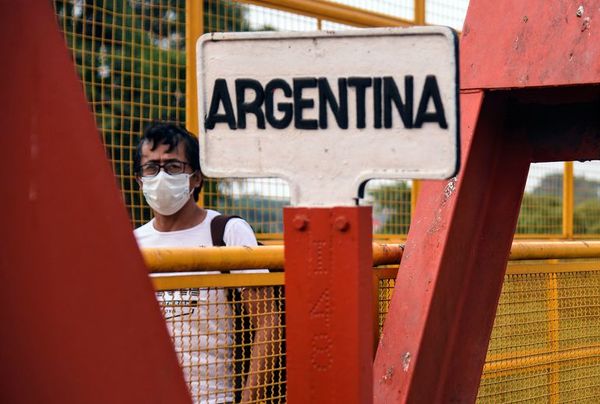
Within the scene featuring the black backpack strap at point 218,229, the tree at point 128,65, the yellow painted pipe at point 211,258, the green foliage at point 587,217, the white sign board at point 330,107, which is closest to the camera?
the white sign board at point 330,107

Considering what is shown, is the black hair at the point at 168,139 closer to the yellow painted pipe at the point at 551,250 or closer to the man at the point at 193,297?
the man at the point at 193,297

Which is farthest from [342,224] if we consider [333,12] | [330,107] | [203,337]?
[333,12]

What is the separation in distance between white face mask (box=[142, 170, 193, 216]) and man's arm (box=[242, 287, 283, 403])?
2.29ft

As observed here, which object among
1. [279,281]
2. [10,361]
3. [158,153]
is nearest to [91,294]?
[10,361]

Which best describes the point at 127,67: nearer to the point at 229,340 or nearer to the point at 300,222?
the point at 229,340

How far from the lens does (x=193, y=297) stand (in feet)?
10.9

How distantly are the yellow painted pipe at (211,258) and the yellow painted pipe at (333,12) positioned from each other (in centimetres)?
315

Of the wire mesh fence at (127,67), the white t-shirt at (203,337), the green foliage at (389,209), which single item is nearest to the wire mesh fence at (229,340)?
the white t-shirt at (203,337)

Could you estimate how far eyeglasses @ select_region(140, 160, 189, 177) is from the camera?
4.15m

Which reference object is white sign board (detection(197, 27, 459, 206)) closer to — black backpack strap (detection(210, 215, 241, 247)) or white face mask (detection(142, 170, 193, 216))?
black backpack strap (detection(210, 215, 241, 247))

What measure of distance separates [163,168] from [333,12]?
302cm

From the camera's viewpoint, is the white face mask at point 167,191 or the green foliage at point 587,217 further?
the green foliage at point 587,217

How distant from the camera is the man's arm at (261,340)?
3439mm

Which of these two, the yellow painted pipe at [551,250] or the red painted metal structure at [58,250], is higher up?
the red painted metal structure at [58,250]
